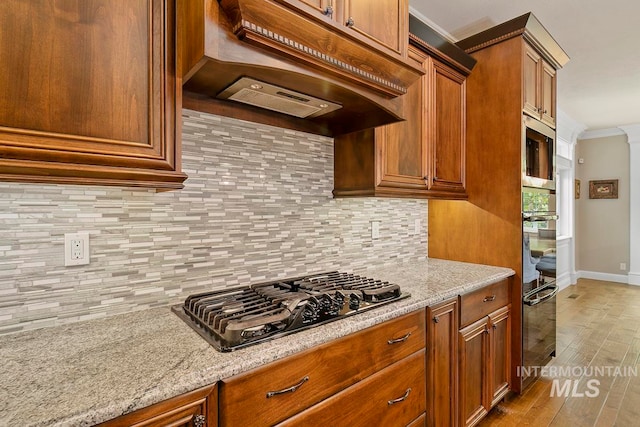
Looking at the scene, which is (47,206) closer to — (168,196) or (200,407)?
(168,196)

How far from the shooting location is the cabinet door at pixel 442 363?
5.28ft

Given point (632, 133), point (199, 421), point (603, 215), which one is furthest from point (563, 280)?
point (199, 421)

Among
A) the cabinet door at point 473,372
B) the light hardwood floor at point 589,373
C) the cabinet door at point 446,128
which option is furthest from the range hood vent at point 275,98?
the light hardwood floor at point 589,373

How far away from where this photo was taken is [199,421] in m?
0.87

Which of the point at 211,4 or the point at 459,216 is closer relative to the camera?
the point at 211,4

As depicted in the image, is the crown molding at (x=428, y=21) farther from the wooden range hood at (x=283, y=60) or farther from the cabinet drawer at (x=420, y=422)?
the cabinet drawer at (x=420, y=422)

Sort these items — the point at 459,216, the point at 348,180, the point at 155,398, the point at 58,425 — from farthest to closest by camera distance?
the point at 459,216 → the point at 348,180 → the point at 155,398 → the point at 58,425

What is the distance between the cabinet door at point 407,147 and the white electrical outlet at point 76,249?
1.33 m

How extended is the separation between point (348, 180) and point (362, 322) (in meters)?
0.92

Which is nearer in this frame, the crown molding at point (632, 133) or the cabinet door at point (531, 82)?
the cabinet door at point (531, 82)

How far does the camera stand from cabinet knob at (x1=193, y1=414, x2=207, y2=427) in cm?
87

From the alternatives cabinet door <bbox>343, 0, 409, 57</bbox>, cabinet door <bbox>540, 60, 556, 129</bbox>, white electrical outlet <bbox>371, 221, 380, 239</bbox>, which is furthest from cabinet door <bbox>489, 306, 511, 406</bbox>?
cabinet door <bbox>343, 0, 409, 57</bbox>

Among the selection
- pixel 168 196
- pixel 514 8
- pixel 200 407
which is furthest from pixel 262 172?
pixel 514 8

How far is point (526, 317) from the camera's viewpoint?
7.55 feet
